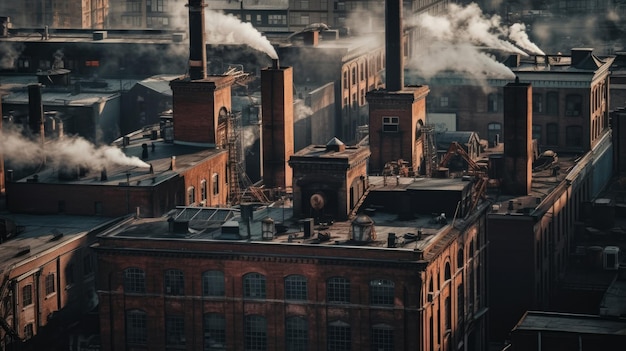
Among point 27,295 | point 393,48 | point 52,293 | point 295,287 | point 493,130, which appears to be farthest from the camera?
point 493,130

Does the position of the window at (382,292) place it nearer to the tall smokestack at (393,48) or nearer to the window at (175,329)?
the window at (175,329)

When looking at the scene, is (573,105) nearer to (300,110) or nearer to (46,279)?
(300,110)

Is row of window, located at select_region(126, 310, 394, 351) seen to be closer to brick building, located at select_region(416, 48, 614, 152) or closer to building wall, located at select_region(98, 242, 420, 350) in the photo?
building wall, located at select_region(98, 242, 420, 350)

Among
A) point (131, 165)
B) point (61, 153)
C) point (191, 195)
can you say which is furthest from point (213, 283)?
point (61, 153)

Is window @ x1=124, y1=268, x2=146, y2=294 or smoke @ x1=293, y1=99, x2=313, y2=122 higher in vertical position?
smoke @ x1=293, y1=99, x2=313, y2=122

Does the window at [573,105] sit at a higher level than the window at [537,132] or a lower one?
higher

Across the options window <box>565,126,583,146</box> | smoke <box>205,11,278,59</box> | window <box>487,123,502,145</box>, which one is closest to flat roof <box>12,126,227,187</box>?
smoke <box>205,11,278,59</box>

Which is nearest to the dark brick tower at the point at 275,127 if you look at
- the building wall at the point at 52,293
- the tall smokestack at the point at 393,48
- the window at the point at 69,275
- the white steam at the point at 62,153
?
the white steam at the point at 62,153
